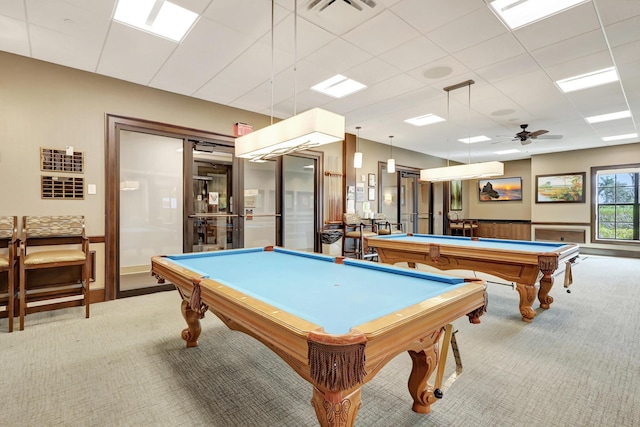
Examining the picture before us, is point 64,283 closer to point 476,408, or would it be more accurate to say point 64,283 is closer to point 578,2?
point 476,408

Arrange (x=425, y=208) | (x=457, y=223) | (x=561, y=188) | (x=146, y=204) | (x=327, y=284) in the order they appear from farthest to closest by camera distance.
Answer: (x=457, y=223), (x=425, y=208), (x=561, y=188), (x=146, y=204), (x=327, y=284)

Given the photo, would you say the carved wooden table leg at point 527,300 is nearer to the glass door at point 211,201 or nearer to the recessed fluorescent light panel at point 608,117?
the glass door at point 211,201

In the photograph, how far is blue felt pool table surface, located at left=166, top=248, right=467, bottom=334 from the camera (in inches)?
52.7

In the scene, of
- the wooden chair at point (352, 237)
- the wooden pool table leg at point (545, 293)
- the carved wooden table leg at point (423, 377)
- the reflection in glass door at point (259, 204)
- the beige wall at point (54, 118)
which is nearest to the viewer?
the carved wooden table leg at point (423, 377)

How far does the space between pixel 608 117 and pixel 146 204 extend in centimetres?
796

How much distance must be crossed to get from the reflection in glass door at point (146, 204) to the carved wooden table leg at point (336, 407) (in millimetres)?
4012

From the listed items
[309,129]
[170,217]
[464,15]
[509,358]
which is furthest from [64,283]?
[464,15]

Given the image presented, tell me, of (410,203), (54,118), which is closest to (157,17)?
(54,118)

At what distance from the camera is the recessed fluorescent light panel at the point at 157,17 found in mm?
2592

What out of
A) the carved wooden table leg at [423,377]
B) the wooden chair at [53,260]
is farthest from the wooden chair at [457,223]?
the wooden chair at [53,260]

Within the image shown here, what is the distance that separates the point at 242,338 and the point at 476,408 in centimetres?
190

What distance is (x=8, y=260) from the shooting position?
9.76 feet

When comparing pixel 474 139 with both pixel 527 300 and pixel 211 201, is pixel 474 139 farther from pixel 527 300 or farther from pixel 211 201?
pixel 211 201

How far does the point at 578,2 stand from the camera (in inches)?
99.0
